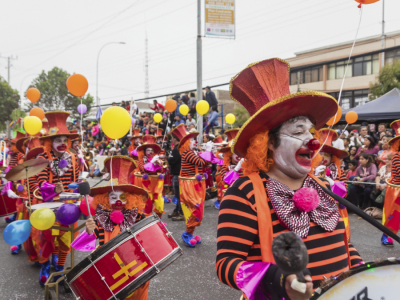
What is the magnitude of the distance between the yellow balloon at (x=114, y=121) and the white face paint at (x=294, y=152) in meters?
1.81

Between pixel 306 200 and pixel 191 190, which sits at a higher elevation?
pixel 306 200

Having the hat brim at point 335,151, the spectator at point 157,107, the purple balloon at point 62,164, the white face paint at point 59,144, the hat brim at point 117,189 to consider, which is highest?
the spectator at point 157,107

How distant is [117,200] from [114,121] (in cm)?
85

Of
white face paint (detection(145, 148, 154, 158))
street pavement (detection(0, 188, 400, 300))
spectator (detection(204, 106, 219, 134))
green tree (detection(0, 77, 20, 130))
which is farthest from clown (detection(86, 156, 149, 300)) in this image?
green tree (detection(0, 77, 20, 130))

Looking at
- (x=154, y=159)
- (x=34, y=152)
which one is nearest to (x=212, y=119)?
(x=154, y=159)

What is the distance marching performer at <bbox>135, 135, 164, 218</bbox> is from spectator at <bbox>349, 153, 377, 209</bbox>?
4.84 metres

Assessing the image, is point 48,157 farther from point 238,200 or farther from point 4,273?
point 238,200

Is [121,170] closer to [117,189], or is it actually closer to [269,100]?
[117,189]

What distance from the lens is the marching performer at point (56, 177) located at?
4504mm

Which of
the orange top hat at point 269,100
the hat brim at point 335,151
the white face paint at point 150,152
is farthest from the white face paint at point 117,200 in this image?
the white face paint at point 150,152

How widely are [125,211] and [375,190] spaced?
677 cm

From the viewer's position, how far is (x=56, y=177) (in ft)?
16.0

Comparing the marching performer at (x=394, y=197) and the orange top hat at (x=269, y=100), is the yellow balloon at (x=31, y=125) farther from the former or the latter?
the marching performer at (x=394, y=197)

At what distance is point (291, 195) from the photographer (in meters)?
1.71
